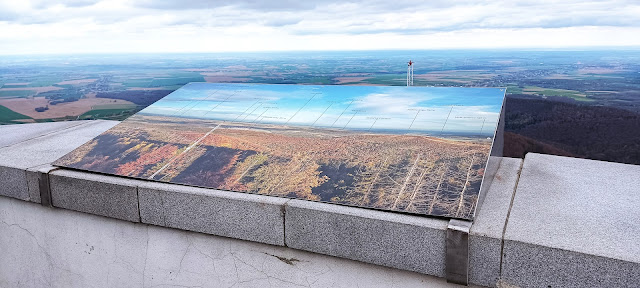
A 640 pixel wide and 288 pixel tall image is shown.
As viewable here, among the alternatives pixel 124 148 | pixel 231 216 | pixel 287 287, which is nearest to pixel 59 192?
pixel 124 148

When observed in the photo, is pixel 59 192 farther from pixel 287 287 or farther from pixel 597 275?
pixel 597 275

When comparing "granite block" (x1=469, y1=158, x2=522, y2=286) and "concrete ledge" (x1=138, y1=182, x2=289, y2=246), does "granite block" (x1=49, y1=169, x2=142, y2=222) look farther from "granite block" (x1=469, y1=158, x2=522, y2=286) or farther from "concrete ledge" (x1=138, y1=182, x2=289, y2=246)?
"granite block" (x1=469, y1=158, x2=522, y2=286)

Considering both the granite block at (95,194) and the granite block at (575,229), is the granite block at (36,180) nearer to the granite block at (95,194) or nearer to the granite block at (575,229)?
the granite block at (95,194)

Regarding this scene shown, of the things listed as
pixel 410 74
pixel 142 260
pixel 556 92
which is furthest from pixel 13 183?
pixel 556 92

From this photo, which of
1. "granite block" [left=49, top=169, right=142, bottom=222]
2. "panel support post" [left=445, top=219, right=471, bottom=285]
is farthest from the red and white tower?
"granite block" [left=49, top=169, right=142, bottom=222]

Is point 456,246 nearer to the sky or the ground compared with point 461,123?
nearer to the ground

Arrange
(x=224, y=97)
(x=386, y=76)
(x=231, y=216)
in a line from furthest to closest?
(x=386, y=76), (x=224, y=97), (x=231, y=216)

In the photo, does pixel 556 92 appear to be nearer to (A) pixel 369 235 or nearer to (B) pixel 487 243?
(B) pixel 487 243
